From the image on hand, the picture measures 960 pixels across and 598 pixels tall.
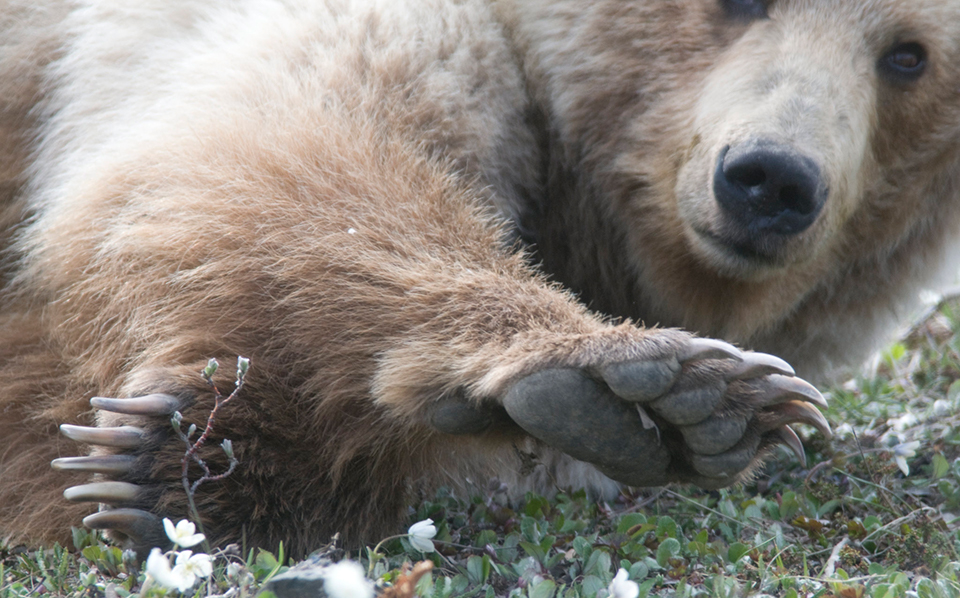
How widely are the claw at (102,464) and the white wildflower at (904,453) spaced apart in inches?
85.8

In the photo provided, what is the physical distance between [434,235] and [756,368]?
2.70ft

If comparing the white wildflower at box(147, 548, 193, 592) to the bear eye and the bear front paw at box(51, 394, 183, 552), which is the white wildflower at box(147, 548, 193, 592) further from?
the bear eye

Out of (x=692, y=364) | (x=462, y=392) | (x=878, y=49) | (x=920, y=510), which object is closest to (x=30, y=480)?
(x=462, y=392)

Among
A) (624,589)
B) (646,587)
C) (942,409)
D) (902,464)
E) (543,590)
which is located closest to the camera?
(624,589)

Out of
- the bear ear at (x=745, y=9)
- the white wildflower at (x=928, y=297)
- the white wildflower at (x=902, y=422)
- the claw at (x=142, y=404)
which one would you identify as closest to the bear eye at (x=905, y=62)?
the bear ear at (x=745, y=9)

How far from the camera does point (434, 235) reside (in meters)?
2.33

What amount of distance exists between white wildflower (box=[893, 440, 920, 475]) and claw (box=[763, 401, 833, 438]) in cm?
100

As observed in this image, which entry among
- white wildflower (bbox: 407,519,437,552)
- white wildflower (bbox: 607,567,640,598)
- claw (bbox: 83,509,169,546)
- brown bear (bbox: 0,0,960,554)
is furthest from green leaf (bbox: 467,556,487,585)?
claw (bbox: 83,509,169,546)

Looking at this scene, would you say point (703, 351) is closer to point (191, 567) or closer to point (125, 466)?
point (191, 567)

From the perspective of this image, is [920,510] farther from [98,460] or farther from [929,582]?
[98,460]

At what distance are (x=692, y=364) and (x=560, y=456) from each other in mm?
963

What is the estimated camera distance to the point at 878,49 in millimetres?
2688

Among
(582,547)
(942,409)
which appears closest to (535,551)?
(582,547)

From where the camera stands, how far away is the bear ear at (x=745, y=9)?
2.71m
